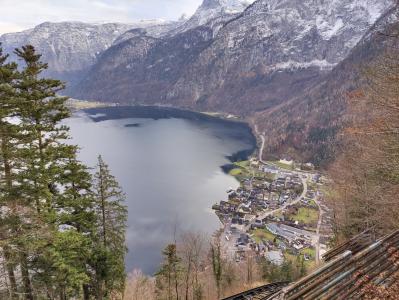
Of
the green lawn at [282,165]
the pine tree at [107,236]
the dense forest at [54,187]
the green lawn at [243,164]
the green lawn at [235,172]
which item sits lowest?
the green lawn at [282,165]

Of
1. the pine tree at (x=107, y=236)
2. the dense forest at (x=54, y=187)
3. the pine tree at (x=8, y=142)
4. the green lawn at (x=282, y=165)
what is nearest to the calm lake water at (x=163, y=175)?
the green lawn at (x=282, y=165)

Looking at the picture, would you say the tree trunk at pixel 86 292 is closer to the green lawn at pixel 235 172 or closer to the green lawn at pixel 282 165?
the green lawn at pixel 235 172

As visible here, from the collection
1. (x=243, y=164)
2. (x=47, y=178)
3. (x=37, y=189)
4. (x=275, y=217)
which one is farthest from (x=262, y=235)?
(x=37, y=189)

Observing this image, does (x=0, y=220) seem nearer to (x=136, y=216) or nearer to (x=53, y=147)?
(x=53, y=147)

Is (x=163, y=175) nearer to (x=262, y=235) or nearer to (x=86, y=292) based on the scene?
(x=262, y=235)

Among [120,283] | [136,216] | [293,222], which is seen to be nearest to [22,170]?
[120,283]

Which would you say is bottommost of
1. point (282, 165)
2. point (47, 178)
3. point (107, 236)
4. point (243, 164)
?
point (282, 165)
